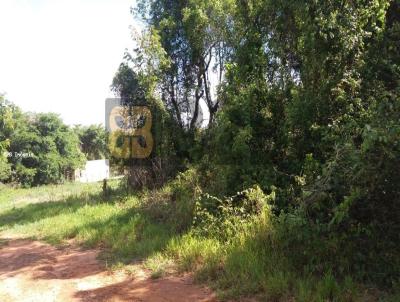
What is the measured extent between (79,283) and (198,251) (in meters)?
1.85

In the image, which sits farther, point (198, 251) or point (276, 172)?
point (276, 172)

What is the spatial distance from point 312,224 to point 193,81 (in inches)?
397

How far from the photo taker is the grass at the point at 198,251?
4672 millimetres

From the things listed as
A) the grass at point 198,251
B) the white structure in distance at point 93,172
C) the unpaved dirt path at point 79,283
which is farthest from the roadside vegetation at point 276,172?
the white structure in distance at point 93,172

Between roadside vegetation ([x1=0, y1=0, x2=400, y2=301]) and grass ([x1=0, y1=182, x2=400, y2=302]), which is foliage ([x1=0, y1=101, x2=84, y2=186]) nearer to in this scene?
roadside vegetation ([x1=0, y1=0, x2=400, y2=301])

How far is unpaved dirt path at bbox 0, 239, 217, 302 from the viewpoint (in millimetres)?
5312

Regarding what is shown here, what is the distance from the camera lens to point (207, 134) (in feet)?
41.5

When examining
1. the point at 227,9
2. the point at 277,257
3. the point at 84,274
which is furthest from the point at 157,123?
the point at 277,257

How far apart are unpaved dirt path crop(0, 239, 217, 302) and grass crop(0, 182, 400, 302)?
27 cm

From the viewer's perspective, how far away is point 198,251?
639 cm

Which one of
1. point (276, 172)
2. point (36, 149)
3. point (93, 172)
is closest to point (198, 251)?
point (276, 172)

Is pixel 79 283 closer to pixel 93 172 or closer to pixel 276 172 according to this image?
pixel 276 172

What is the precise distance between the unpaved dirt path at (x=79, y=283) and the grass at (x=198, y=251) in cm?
27

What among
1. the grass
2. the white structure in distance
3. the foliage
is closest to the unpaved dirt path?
the grass
